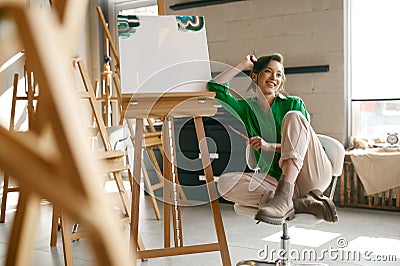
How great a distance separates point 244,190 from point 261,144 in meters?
0.25

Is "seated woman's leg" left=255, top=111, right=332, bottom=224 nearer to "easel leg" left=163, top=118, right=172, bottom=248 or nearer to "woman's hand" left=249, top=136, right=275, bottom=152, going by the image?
"woman's hand" left=249, top=136, right=275, bottom=152

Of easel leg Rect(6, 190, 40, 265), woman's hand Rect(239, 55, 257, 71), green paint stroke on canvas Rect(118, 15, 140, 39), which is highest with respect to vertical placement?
green paint stroke on canvas Rect(118, 15, 140, 39)

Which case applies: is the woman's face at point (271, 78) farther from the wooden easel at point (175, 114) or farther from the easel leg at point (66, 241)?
the easel leg at point (66, 241)

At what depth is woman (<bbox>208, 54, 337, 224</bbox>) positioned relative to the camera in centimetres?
198

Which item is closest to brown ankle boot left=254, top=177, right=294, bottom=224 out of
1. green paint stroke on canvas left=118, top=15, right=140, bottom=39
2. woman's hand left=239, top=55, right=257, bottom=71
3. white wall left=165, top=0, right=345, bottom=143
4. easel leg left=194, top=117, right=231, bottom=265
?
easel leg left=194, top=117, right=231, bottom=265

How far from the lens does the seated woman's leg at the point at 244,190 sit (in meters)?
2.09

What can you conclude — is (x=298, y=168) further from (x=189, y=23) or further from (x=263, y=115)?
(x=189, y=23)

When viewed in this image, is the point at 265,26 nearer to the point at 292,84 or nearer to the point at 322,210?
the point at 292,84

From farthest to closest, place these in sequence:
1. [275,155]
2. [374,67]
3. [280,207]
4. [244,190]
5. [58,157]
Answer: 1. [374,67]
2. [275,155]
3. [244,190]
4. [280,207]
5. [58,157]

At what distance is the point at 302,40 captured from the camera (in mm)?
4098

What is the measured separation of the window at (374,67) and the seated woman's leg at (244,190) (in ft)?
7.25

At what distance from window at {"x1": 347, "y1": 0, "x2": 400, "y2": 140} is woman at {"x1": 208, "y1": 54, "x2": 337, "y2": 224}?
1.94 meters

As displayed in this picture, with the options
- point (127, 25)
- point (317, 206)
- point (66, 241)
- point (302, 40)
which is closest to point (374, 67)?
point (302, 40)

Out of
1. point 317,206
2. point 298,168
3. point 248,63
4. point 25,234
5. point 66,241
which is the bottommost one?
point 66,241
